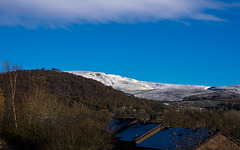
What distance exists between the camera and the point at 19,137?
939 inches

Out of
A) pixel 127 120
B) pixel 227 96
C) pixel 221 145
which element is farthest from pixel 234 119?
pixel 227 96

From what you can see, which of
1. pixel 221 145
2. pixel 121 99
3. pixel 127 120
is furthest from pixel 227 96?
pixel 221 145

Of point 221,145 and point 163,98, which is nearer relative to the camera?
point 221,145

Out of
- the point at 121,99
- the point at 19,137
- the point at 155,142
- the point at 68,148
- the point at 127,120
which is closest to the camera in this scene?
the point at 68,148

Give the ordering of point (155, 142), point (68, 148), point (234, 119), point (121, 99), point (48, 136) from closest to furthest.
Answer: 1. point (68, 148)
2. point (48, 136)
3. point (155, 142)
4. point (234, 119)
5. point (121, 99)

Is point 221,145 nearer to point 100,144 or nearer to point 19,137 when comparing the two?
point 100,144

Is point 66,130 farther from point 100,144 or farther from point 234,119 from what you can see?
point 234,119

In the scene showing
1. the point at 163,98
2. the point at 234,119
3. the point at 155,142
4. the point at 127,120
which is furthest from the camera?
the point at 163,98

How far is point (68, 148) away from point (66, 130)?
1606 millimetres

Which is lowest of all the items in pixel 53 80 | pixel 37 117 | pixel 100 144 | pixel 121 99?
pixel 100 144

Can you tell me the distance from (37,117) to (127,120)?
678 inches

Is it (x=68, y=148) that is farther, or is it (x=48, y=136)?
(x=48, y=136)

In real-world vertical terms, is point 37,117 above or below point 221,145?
above

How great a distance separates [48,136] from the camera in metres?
21.6
